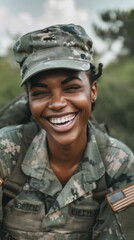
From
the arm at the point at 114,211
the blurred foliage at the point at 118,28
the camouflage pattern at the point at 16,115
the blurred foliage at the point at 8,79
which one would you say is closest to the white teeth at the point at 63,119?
the arm at the point at 114,211

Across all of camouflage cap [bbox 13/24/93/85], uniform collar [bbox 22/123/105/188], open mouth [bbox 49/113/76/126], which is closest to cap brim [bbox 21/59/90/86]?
camouflage cap [bbox 13/24/93/85]

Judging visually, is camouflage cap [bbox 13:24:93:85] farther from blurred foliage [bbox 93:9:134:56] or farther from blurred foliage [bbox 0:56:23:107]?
blurred foliage [bbox 93:9:134:56]

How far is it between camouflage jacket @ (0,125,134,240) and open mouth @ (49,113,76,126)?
0.33m

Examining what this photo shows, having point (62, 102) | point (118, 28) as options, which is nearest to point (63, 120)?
point (62, 102)

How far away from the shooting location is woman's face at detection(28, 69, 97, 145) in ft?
8.34

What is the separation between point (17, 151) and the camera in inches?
112

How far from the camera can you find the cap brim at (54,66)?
248 centimetres

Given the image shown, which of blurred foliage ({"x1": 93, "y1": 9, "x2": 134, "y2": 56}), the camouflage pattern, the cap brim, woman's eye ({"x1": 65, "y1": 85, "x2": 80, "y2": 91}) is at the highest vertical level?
the cap brim

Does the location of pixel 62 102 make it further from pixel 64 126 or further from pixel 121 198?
pixel 121 198

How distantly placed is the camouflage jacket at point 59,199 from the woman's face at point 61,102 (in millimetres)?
264

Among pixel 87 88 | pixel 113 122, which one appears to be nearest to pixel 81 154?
pixel 87 88

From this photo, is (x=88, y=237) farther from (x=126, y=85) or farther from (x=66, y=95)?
(x=126, y=85)

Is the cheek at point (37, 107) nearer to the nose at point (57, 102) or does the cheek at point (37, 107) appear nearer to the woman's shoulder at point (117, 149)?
the nose at point (57, 102)

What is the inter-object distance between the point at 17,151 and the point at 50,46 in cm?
65
